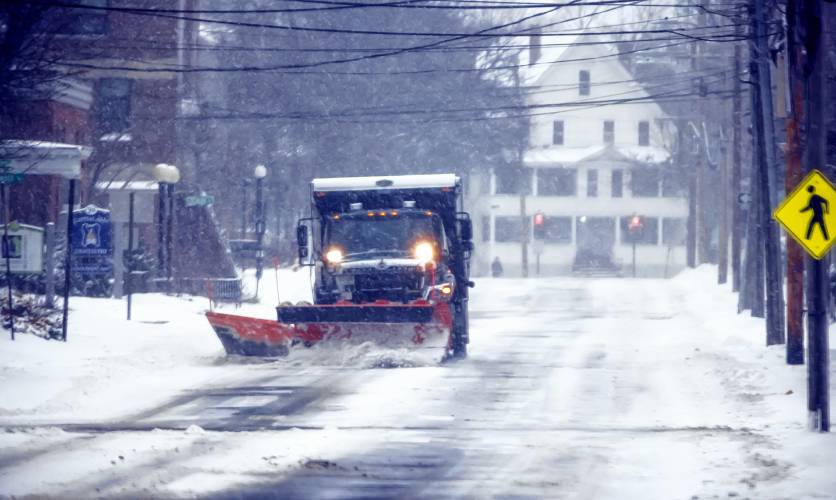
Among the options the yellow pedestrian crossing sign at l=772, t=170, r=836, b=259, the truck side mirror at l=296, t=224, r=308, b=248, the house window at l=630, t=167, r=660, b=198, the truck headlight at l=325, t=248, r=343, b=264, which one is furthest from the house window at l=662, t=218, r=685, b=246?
the yellow pedestrian crossing sign at l=772, t=170, r=836, b=259

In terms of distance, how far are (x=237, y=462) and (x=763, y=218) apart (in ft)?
42.9

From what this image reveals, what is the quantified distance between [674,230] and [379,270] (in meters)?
65.9

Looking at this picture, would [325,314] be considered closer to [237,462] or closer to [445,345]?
[445,345]

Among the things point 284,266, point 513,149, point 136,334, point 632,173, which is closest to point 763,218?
point 136,334

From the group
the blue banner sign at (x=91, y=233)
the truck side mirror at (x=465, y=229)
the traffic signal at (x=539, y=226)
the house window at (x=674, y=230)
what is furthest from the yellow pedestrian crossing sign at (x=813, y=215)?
the house window at (x=674, y=230)

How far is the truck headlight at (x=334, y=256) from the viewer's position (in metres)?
20.6

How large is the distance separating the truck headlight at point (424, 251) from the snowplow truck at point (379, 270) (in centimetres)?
2

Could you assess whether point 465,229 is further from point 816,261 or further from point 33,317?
point 816,261

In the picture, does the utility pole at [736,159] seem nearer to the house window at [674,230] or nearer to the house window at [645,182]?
the house window at [645,182]

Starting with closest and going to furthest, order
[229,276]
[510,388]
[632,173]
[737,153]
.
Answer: [510,388]
[737,153]
[229,276]
[632,173]

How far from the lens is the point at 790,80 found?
A: 45.9 ft

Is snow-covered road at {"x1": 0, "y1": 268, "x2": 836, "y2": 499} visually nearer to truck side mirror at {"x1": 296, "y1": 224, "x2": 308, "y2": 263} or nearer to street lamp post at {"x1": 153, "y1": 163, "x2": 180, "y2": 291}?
truck side mirror at {"x1": 296, "y1": 224, "x2": 308, "y2": 263}

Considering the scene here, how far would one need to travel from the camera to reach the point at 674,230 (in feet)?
273

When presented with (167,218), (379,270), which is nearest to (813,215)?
(379,270)
